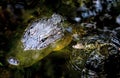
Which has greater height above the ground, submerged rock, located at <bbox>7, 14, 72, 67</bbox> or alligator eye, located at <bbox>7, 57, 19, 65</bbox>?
submerged rock, located at <bbox>7, 14, 72, 67</bbox>

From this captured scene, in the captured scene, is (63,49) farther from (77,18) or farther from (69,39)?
(77,18)

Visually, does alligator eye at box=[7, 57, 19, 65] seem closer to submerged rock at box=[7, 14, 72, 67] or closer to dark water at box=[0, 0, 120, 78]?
submerged rock at box=[7, 14, 72, 67]

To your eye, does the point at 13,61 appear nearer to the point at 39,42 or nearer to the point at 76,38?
the point at 39,42

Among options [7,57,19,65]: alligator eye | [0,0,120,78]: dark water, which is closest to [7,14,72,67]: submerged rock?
[7,57,19,65]: alligator eye

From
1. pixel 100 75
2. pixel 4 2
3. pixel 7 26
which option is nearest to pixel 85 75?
pixel 100 75

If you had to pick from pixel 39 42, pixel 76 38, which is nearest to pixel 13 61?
pixel 39 42

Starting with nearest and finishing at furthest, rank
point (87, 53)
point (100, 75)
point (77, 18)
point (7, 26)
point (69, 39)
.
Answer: point (100, 75) → point (87, 53) → point (69, 39) → point (77, 18) → point (7, 26)
